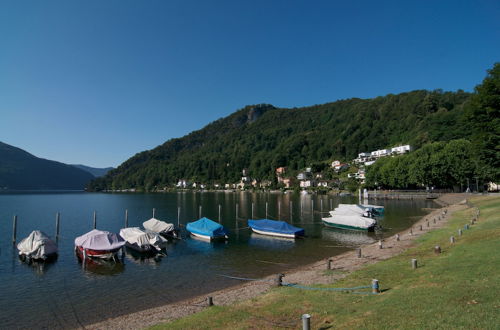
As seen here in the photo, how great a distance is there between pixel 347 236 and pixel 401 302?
3173cm

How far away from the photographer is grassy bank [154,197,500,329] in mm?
9320

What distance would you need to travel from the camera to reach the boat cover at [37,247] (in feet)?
97.0

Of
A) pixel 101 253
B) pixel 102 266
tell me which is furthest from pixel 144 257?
pixel 102 266

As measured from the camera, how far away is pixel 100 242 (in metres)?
29.9

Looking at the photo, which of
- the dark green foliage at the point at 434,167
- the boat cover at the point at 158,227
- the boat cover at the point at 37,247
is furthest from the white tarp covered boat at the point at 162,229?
the dark green foliage at the point at 434,167

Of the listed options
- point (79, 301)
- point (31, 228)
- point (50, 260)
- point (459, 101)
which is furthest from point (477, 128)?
point (459, 101)

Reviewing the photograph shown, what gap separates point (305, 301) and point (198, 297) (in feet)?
27.3

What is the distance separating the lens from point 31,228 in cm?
5388

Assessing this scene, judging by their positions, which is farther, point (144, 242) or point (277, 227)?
point (277, 227)

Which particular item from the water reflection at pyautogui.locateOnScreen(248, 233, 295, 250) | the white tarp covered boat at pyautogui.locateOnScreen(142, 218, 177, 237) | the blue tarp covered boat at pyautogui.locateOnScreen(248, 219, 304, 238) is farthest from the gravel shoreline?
the white tarp covered boat at pyautogui.locateOnScreen(142, 218, 177, 237)

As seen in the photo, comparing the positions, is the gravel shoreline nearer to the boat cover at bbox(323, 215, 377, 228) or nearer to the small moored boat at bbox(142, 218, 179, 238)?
the boat cover at bbox(323, 215, 377, 228)

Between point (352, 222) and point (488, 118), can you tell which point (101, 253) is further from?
point (488, 118)

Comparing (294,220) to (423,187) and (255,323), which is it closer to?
(255,323)

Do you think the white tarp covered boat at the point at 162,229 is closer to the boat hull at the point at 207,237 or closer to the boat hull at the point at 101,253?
the boat hull at the point at 207,237
